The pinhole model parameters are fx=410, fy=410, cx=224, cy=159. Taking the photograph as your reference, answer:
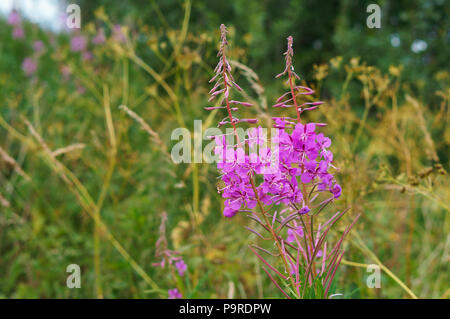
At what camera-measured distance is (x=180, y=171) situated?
2.22 meters

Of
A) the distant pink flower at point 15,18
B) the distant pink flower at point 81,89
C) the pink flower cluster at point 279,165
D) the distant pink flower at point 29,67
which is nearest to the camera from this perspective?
the pink flower cluster at point 279,165

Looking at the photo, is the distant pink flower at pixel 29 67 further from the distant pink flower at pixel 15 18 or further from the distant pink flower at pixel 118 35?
the distant pink flower at pixel 118 35

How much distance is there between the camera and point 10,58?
16.3ft

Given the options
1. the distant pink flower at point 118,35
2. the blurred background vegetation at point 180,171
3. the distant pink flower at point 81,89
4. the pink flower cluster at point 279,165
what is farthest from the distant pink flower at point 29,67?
the pink flower cluster at point 279,165

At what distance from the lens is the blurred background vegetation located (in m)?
2.06

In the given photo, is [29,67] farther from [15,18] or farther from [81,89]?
[15,18]

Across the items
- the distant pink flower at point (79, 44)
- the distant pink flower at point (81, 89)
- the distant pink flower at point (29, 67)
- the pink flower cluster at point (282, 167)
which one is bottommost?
the pink flower cluster at point (282, 167)

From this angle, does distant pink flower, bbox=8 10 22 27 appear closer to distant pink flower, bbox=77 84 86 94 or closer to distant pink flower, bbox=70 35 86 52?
distant pink flower, bbox=70 35 86 52

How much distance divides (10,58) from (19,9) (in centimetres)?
80

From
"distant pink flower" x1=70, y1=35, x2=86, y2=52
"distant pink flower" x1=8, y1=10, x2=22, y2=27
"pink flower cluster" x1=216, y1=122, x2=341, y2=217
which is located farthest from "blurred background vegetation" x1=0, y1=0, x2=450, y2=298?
"pink flower cluster" x1=216, y1=122, x2=341, y2=217

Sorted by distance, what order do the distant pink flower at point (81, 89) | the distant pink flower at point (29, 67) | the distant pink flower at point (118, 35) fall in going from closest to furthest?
the distant pink flower at point (118, 35)
the distant pink flower at point (81, 89)
the distant pink flower at point (29, 67)

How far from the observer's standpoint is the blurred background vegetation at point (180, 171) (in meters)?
2.06

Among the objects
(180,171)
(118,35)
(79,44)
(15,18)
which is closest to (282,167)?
(180,171)
